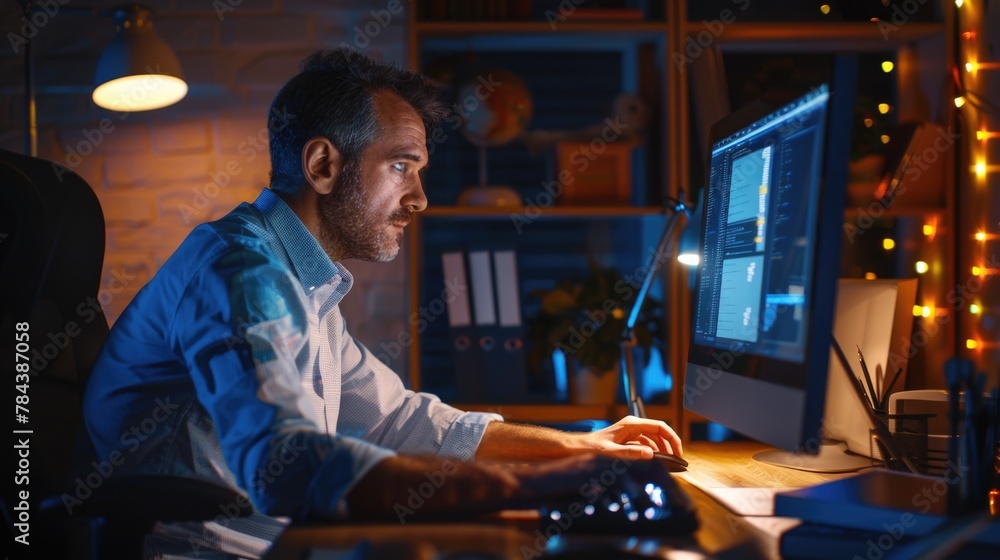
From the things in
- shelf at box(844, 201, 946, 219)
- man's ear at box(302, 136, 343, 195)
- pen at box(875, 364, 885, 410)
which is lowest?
pen at box(875, 364, 885, 410)

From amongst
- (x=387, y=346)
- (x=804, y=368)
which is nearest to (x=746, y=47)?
(x=387, y=346)

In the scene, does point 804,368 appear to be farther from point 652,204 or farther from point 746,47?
point 746,47

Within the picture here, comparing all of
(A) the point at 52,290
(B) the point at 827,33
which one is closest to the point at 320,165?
(A) the point at 52,290

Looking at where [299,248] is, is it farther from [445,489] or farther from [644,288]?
[644,288]

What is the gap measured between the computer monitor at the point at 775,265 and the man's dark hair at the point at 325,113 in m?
0.60

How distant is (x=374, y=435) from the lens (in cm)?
146

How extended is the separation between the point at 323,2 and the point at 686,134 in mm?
1132

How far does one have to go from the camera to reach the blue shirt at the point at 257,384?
83 centimetres

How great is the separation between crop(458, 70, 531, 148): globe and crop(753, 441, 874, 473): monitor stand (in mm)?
1229

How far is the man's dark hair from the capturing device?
1406 millimetres

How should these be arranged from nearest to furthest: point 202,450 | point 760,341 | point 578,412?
1. point 760,341
2. point 202,450
3. point 578,412

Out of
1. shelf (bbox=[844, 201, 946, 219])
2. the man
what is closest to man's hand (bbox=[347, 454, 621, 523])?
the man

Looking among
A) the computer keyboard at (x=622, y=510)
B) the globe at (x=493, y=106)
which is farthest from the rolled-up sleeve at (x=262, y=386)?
the globe at (x=493, y=106)

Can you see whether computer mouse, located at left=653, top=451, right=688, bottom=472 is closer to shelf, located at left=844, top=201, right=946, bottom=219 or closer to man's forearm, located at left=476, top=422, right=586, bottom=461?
man's forearm, located at left=476, top=422, right=586, bottom=461
